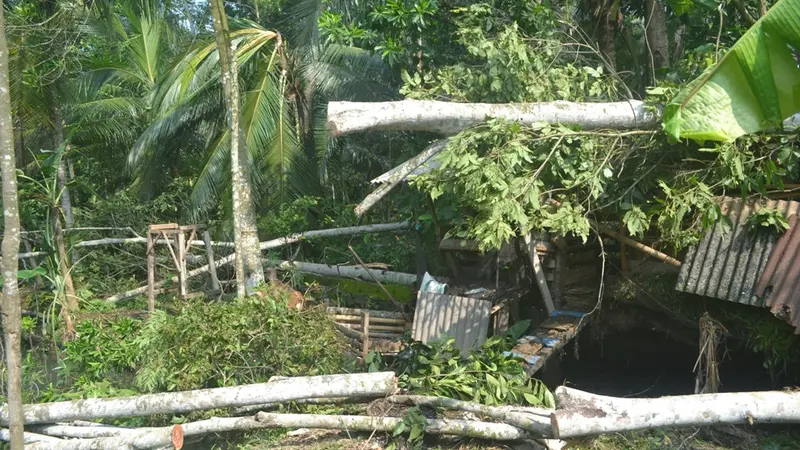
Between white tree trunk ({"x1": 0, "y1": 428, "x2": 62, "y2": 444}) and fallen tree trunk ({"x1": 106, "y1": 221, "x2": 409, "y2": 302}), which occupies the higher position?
fallen tree trunk ({"x1": 106, "y1": 221, "x2": 409, "y2": 302})

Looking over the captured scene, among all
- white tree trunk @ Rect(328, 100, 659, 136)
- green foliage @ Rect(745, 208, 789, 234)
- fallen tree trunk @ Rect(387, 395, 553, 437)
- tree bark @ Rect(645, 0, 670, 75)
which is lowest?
fallen tree trunk @ Rect(387, 395, 553, 437)

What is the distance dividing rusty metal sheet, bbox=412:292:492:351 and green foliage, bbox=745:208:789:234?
2561 millimetres

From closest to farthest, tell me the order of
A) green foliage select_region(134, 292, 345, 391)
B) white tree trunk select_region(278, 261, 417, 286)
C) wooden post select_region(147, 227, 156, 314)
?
green foliage select_region(134, 292, 345, 391) < wooden post select_region(147, 227, 156, 314) < white tree trunk select_region(278, 261, 417, 286)

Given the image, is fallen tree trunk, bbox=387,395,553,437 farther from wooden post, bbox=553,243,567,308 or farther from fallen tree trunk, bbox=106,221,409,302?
fallen tree trunk, bbox=106,221,409,302

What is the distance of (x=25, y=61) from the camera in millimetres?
10367

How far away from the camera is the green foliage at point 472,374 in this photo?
250 inches

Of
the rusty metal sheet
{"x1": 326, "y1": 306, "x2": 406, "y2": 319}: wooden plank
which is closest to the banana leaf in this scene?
the rusty metal sheet

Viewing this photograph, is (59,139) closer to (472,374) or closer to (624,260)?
(472,374)

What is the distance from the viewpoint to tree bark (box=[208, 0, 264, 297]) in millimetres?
8156

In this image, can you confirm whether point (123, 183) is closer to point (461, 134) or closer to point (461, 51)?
point (461, 51)

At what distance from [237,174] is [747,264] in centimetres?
521

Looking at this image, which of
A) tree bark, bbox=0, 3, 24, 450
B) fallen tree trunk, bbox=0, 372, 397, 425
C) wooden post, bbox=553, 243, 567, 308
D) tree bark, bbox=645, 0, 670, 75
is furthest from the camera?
tree bark, bbox=645, 0, 670, 75

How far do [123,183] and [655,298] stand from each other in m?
11.0

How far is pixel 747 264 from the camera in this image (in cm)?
608
